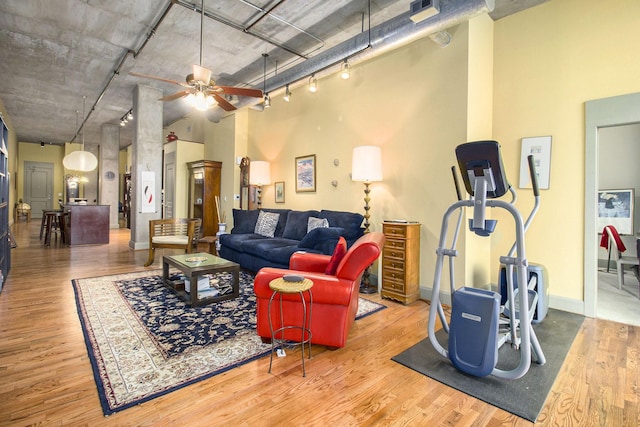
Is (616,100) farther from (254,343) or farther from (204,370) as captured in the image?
(204,370)

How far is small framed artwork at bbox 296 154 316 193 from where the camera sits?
553 cm

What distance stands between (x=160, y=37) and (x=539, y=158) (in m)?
5.24

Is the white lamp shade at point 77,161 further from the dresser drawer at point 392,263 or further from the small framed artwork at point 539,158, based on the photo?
the small framed artwork at point 539,158

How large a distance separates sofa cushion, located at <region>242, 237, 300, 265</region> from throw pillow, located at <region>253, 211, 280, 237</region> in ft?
1.36

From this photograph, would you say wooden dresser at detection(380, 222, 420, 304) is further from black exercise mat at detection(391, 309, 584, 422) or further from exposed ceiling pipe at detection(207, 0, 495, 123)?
exposed ceiling pipe at detection(207, 0, 495, 123)

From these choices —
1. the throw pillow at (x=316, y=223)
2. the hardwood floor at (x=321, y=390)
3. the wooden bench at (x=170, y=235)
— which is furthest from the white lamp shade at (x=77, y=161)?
the throw pillow at (x=316, y=223)

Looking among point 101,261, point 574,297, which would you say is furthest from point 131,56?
point 574,297

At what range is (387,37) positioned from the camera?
3584mm

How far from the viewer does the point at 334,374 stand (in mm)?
2176

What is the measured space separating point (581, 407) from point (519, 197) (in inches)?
95.8

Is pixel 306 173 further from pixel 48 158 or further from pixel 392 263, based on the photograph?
pixel 48 158

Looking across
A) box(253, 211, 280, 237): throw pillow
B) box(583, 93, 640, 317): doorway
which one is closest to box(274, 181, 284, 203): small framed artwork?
box(253, 211, 280, 237): throw pillow

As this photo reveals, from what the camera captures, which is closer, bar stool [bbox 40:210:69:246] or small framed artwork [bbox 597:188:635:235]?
small framed artwork [bbox 597:188:635:235]

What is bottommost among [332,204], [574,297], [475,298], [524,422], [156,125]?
[524,422]
